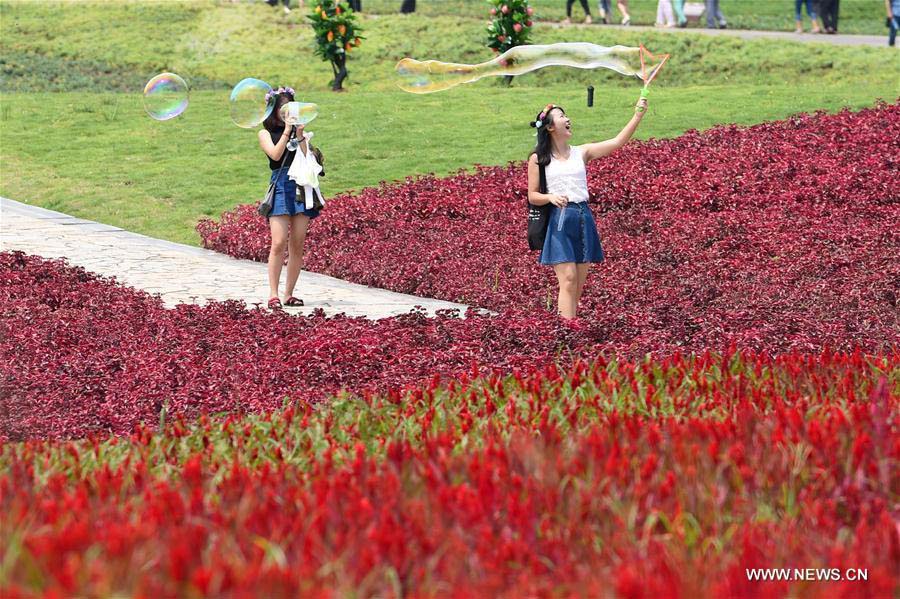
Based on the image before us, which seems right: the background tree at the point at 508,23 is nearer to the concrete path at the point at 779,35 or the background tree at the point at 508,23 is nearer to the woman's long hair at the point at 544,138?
the concrete path at the point at 779,35

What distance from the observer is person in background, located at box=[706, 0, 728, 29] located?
37.2 m

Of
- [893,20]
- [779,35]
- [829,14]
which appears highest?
[829,14]

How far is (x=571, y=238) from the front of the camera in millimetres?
9422

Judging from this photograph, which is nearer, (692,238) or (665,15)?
(692,238)

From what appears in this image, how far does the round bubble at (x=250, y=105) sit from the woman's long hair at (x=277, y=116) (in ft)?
0.17

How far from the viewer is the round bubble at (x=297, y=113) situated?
10867 millimetres

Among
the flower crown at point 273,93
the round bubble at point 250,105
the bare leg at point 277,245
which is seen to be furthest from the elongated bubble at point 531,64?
the bare leg at point 277,245

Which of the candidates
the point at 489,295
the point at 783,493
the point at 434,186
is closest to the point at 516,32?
the point at 434,186

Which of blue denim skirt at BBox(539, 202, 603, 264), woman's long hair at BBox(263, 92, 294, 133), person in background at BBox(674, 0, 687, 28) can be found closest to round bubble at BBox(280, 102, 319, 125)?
woman's long hair at BBox(263, 92, 294, 133)

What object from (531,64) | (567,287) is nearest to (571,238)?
(567,287)

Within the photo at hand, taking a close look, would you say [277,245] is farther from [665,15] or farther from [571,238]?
[665,15]

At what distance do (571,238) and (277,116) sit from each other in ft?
9.84

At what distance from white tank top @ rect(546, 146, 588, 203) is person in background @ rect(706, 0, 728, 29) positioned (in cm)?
2914

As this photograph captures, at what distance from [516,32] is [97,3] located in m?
26.1
